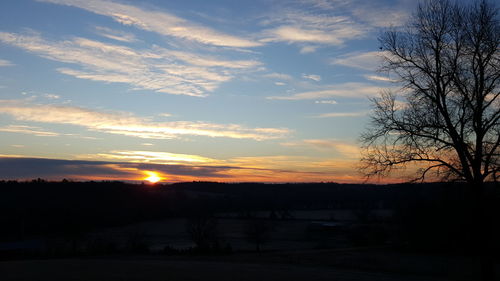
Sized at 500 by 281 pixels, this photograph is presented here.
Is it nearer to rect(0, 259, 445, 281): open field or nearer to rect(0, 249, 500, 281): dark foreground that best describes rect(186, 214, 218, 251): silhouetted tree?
rect(0, 249, 500, 281): dark foreground

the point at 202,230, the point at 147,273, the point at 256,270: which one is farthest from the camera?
the point at 202,230

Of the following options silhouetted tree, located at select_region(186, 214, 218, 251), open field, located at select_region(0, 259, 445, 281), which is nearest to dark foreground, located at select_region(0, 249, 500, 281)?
open field, located at select_region(0, 259, 445, 281)

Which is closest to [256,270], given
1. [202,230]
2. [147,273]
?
[147,273]

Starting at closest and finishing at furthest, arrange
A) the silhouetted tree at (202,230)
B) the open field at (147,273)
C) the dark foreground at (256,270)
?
the open field at (147,273) < the dark foreground at (256,270) < the silhouetted tree at (202,230)

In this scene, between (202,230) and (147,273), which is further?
(202,230)

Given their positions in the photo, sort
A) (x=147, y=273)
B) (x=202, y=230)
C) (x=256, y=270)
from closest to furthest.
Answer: (x=147, y=273) < (x=256, y=270) < (x=202, y=230)

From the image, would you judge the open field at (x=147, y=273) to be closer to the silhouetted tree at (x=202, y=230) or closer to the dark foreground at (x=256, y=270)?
the dark foreground at (x=256, y=270)

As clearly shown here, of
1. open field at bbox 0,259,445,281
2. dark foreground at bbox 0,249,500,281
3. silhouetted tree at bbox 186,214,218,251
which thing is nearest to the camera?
open field at bbox 0,259,445,281

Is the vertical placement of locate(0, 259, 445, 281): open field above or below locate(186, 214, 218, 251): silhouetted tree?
above

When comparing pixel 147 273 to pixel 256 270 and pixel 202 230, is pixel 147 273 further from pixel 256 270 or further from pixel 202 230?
pixel 202 230

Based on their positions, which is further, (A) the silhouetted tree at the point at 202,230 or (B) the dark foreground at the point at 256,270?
(A) the silhouetted tree at the point at 202,230

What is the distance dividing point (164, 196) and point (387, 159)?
89.7 metres

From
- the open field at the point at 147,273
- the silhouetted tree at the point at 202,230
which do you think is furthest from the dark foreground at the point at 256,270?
the silhouetted tree at the point at 202,230

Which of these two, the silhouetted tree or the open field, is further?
the silhouetted tree
